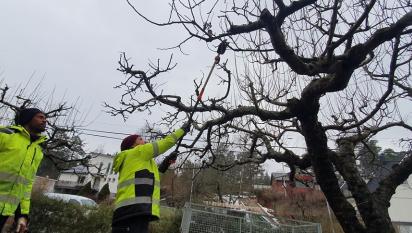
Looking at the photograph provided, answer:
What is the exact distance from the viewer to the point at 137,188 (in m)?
3.56

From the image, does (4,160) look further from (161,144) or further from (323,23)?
(323,23)

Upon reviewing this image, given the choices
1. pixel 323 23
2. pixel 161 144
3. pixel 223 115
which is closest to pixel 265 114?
pixel 223 115

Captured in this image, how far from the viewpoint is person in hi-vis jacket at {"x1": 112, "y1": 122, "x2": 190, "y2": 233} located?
348 centimetres

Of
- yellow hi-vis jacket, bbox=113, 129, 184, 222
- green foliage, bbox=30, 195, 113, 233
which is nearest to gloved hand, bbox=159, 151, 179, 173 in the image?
yellow hi-vis jacket, bbox=113, 129, 184, 222

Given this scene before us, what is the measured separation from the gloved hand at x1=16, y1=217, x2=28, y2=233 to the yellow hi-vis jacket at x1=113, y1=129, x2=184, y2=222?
858 millimetres

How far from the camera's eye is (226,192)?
2809 centimetres

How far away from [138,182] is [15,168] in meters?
1.24

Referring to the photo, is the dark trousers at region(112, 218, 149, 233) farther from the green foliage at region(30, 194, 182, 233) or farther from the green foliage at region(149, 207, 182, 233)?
the green foliage at region(149, 207, 182, 233)

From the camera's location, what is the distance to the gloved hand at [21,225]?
336 cm

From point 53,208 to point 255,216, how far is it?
5527 mm

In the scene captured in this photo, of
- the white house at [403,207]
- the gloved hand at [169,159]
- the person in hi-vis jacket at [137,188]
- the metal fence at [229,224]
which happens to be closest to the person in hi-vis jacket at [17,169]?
the person in hi-vis jacket at [137,188]

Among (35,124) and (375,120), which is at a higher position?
(375,120)

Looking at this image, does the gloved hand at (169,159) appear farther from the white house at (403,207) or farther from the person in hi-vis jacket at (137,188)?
the white house at (403,207)

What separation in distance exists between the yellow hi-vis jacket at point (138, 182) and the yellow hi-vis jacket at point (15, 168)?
2.94 feet
